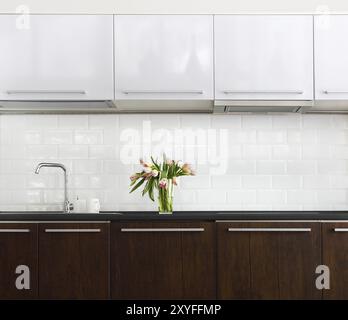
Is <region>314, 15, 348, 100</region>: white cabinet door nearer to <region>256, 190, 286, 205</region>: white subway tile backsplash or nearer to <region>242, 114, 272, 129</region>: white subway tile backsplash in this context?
<region>242, 114, 272, 129</region>: white subway tile backsplash

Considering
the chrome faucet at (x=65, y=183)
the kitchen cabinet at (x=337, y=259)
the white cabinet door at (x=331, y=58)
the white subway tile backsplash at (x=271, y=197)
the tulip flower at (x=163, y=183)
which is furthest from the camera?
the white subway tile backsplash at (x=271, y=197)

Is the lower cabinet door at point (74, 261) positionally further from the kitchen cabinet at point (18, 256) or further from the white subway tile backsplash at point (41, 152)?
the white subway tile backsplash at point (41, 152)

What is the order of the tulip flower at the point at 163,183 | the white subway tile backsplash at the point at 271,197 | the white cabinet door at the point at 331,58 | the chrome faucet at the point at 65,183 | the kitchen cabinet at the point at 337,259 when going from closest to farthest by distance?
the kitchen cabinet at the point at 337,259 → the tulip flower at the point at 163,183 → the white cabinet door at the point at 331,58 → the chrome faucet at the point at 65,183 → the white subway tile backsplash at the point at 271,197

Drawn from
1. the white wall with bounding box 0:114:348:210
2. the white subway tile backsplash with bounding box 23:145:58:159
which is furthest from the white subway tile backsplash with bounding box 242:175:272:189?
the white subway tile backsplash with bounding box 23:145:58:159

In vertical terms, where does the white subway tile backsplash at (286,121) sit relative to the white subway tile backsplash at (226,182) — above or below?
above

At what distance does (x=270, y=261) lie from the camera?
9.77 feet

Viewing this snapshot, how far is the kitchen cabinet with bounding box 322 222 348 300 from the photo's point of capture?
2967 millimetres

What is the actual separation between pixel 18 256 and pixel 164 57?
1.66m

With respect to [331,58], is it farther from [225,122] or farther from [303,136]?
[225,122]

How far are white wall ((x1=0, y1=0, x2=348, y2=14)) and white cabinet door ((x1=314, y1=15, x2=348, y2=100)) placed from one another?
0.78 feet

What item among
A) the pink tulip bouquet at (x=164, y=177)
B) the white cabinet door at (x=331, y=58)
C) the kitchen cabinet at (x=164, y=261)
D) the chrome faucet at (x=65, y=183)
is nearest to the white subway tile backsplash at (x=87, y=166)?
the chrome faucet at (x=65, y=183)

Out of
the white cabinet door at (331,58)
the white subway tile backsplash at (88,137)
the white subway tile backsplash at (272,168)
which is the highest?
the white cabinet door at (331,58)

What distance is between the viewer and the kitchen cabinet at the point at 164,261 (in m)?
2.99

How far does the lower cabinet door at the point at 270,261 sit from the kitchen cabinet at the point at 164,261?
0.11 metres
